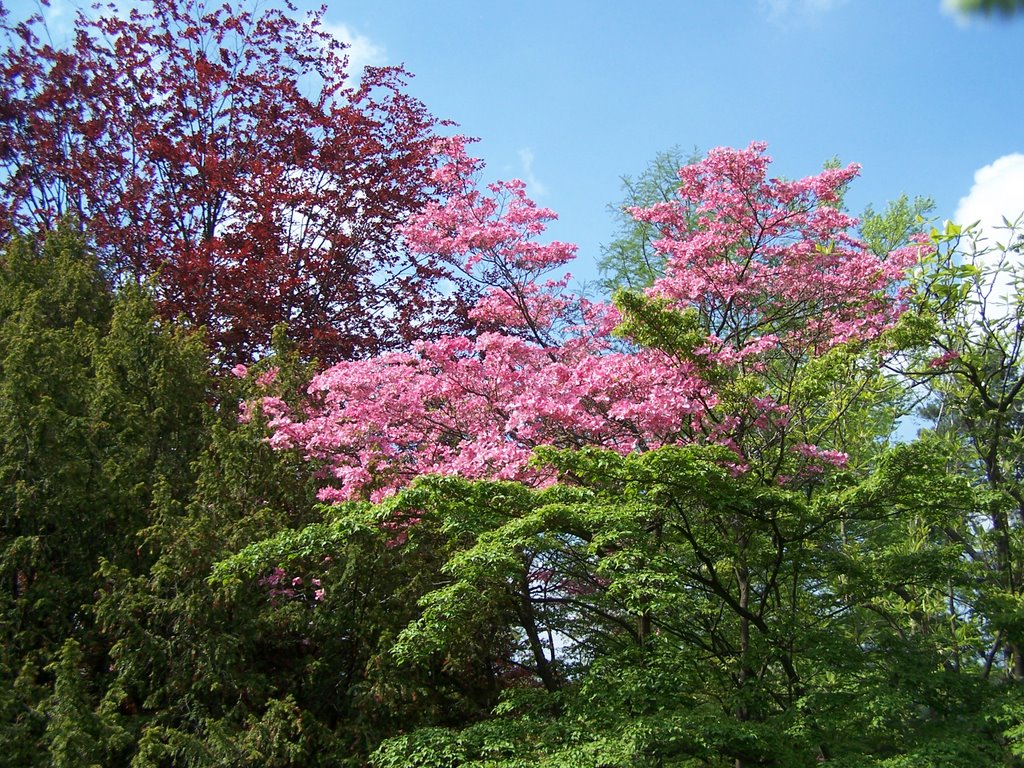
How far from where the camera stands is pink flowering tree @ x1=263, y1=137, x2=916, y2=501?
19.1 ft

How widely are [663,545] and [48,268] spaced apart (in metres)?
5.44

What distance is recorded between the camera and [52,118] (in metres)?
10.4

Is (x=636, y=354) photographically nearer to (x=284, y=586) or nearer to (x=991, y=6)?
(x=284, y=586)

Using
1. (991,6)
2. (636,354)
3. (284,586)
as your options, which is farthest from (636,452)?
(991,6)

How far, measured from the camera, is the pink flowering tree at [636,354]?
5.84 meters

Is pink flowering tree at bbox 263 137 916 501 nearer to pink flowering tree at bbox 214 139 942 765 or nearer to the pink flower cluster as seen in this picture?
pink flowering tree at bbox 214 139 942 765

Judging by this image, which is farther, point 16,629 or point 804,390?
point 804,390

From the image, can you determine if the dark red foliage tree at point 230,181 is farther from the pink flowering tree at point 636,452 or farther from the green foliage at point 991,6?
the green foliage at point 991,6

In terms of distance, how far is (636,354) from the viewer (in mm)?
6488

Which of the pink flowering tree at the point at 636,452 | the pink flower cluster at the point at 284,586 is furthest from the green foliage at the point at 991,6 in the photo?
the pink flower cluster at the point at 284,586

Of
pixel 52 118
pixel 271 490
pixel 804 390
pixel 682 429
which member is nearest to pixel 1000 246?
pixel 804 390

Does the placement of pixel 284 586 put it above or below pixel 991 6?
above

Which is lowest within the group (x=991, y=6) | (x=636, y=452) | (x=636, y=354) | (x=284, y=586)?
(x=991, y=6)

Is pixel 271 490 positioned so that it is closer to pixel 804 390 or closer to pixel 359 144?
pixel 804 390
